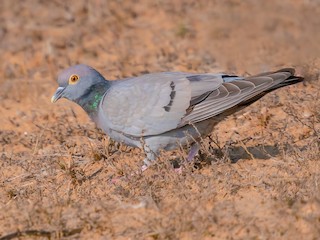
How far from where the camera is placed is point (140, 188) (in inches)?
208

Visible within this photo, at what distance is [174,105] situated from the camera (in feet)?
18.1

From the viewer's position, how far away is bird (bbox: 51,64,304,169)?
5.45 meters

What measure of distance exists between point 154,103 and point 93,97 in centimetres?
52

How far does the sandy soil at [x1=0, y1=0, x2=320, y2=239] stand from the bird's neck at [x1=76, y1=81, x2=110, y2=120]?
40cm

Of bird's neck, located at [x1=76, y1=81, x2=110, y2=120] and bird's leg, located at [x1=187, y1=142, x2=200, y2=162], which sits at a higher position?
bird's neck, located at [x1=76, y1=81, x2=110, y2=120]

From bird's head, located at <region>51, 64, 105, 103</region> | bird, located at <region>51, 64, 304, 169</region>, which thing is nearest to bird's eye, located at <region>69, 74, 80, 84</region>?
bird's head, located at <region>51, 64, 105, 103</region>

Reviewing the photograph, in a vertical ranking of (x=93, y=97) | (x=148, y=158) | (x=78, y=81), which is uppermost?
(x=78, y=81)

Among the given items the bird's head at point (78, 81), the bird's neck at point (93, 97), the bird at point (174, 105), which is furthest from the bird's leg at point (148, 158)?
the bird's head at point (78, 81)

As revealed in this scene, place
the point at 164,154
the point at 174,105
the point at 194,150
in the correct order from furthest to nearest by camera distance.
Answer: the point at 194,150 < the point at 174,105 < the point at 164,154

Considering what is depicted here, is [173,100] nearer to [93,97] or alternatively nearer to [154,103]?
[154,103]

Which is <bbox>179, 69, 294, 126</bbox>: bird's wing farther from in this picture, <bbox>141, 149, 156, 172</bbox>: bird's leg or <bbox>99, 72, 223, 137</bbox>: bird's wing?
<bbox>141, 149, 156, 172</bbox>: bird's leg

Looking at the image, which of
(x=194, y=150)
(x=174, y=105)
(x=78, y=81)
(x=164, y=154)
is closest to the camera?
(x=164, y=154)

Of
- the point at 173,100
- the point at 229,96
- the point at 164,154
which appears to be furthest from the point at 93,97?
the point at 229,96

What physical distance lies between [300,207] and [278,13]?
501 cm
